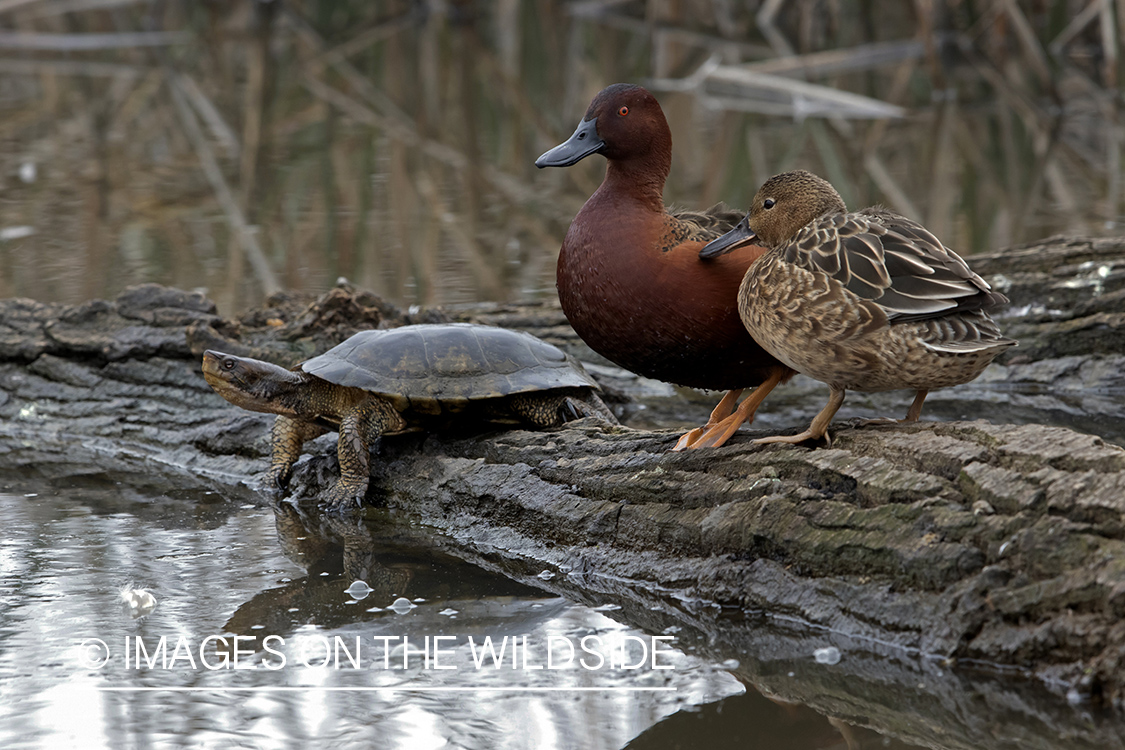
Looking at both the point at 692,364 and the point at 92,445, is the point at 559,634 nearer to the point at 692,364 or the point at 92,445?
the point at 692,364

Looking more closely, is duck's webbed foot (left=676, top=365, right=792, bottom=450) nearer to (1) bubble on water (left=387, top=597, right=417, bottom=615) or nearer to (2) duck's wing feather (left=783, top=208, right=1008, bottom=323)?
(2) duck's wing feather (left=783, top=208, right=1008, bottom=323)

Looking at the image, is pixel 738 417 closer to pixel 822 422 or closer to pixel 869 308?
pixel 822 422

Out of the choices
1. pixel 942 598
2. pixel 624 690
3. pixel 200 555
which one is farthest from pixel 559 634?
pixel 200 555

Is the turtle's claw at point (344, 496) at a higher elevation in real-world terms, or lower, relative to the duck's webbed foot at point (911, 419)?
lower

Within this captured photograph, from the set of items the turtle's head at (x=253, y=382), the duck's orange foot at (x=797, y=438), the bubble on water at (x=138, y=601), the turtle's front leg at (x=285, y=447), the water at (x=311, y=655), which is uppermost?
the turtle's head at (x=253, y=382)

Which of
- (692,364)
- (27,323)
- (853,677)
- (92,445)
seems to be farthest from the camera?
(27,323)

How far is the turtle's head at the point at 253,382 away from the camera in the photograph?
4352mm

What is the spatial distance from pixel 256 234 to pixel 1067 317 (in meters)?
5.39

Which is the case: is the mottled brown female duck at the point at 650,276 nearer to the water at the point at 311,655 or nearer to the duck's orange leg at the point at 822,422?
the duck's orange leg at the point at 822,422

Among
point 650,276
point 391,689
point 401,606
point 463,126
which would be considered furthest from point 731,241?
point 463,126

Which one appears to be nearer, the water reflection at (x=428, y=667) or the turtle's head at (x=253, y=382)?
the water reflection at (x=428, y=667)

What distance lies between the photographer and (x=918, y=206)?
8469mm

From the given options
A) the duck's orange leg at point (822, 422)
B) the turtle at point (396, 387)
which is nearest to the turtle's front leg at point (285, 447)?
the turtle at point (396, 387)

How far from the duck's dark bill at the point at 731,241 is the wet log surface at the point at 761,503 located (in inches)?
23.9
